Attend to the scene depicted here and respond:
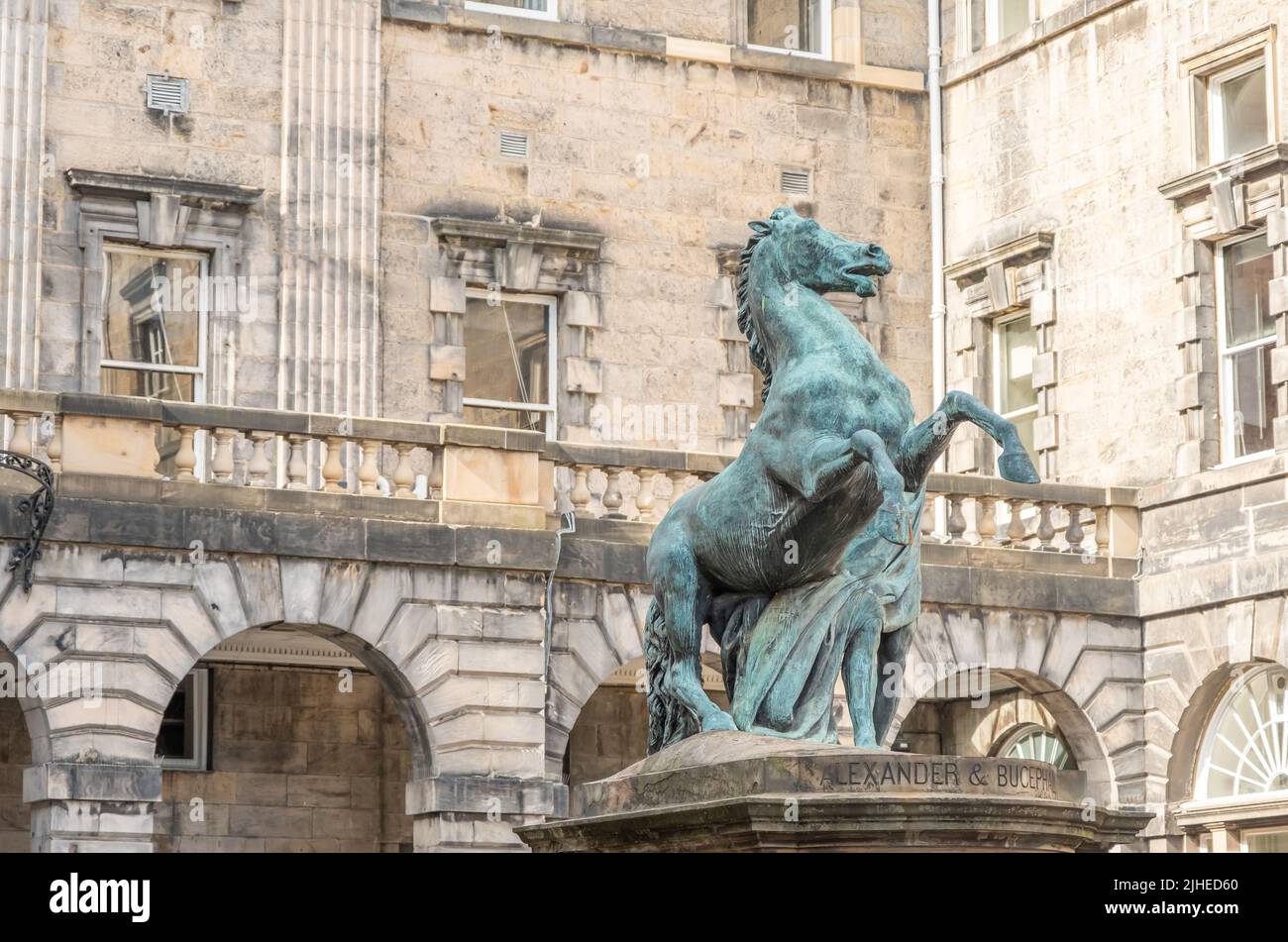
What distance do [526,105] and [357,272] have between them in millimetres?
2617

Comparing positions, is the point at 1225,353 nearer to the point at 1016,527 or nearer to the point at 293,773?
the point at 1016,527

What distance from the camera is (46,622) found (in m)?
19.0

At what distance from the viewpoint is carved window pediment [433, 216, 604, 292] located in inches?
979

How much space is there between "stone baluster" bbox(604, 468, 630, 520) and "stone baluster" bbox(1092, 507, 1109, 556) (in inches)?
188

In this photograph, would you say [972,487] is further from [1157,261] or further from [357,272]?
[357,272]

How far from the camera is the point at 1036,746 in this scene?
25.3 m

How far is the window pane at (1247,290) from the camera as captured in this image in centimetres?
2277

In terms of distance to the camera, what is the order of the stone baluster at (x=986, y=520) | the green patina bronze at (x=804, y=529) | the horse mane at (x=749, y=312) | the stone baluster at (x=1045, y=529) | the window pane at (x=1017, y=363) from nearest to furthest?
the green patina bronze at (x=804, y=529) → the horse mane at (x=749, y=312) → the stone baluster at (x=986, y=520) → the stone baluster at (x=1045, y=529) → the window pane at (x=1017, y=363)

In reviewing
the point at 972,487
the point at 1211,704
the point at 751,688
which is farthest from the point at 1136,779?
the point at 751,688

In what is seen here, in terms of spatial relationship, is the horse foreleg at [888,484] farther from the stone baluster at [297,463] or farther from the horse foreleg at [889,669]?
the stone baluster at [297,463]

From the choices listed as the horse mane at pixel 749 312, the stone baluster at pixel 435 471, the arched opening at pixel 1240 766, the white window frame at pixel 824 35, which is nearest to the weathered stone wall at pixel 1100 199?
the white window frame at pixel 824 35

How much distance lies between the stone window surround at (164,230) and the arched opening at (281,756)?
8.99ft

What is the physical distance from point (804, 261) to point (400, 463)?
34.1 ft

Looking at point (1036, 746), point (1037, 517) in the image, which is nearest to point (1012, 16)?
point (1037, 517)
